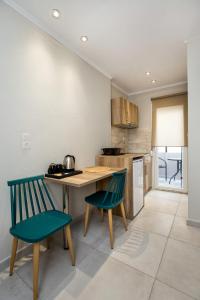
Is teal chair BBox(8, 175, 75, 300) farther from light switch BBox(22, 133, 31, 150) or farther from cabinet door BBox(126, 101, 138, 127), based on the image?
cabinet door BBox(126, 101, 138, 127)

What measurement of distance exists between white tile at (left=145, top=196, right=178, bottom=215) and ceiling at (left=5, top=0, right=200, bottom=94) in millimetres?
2624

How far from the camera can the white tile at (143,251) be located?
4.83 feet

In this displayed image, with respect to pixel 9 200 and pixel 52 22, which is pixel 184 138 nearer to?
pixel 52 22

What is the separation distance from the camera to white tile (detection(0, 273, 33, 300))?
118 cm

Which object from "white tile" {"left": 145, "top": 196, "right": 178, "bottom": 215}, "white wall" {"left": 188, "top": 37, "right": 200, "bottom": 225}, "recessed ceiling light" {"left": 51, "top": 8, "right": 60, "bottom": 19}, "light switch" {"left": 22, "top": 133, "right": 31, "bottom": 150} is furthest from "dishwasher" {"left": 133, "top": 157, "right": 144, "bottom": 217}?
"recessed ceiling light" {"left": 51, "top": 8, "right": 60, "bottom": 19}

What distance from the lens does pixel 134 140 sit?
13.9 ft

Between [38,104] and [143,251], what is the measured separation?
205 cm

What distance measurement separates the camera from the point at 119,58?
2.54m

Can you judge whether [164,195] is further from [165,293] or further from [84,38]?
[84,38]

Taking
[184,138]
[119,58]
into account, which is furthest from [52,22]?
[184,138]

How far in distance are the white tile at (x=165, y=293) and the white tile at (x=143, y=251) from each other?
0.12 meters

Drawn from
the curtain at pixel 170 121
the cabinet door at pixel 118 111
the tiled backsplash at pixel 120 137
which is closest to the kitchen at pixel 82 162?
the cabinet door at pixel 118 111

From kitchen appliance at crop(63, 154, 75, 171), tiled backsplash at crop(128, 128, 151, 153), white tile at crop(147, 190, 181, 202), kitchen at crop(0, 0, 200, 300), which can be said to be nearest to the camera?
kitchen at crop(0, 0, 200, 300)

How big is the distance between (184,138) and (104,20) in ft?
9.32
